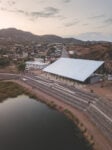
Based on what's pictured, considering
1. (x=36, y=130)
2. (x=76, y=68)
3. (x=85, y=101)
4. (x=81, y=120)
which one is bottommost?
(x=36, y=130)

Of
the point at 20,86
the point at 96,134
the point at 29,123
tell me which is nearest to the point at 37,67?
the point at 20,86

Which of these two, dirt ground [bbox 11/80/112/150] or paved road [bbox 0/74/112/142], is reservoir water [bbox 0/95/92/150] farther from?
paved road [bbox 0/74/112/142]

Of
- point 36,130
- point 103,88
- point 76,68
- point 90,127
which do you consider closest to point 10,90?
point 76,68

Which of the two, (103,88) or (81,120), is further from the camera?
(103,88)

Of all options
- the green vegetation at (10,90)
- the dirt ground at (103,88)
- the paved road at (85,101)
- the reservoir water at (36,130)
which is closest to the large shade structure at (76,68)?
the dirt ground at (103,88)

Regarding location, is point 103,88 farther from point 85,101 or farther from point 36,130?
point 36,130

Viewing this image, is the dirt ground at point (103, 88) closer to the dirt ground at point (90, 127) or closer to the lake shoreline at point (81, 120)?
the dirt ground at point (90, 127)
